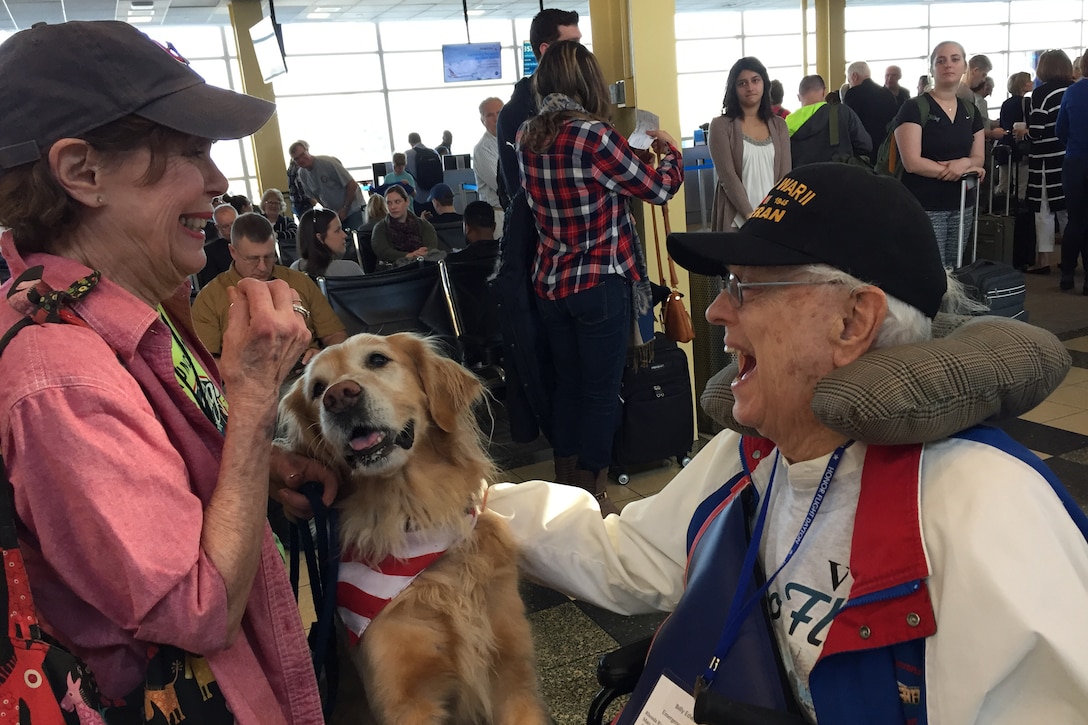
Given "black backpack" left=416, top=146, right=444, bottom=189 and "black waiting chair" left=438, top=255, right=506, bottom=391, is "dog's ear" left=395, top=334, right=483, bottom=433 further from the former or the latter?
"black backpack" left=416, top=146, right=444, bottom=189

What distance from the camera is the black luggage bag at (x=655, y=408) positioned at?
12.1 feet

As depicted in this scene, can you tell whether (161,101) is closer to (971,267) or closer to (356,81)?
(971,267)

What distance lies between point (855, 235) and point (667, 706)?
767 millimetres

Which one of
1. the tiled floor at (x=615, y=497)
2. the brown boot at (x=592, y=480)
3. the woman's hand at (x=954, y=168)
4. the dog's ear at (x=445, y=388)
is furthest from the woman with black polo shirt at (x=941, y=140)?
the dog's ear at (x=445, y=388)

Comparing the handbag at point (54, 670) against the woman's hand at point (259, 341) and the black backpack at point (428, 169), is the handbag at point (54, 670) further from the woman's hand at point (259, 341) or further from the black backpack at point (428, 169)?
the black backpack at point (428, 169)

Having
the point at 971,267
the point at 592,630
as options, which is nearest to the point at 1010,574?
the point at 592,630

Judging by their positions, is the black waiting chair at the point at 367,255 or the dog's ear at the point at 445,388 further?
the black waiting chair at the point at 367,255

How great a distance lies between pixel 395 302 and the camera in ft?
14.7

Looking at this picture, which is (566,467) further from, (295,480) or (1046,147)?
(1046,147)

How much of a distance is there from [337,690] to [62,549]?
3.09 ft

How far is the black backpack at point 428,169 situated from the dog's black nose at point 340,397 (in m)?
8.35

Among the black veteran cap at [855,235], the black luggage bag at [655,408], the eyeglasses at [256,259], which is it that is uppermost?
the black veteran cap at [855,235]

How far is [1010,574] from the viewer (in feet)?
3.06

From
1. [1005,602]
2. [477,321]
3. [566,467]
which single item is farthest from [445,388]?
[477,321]
